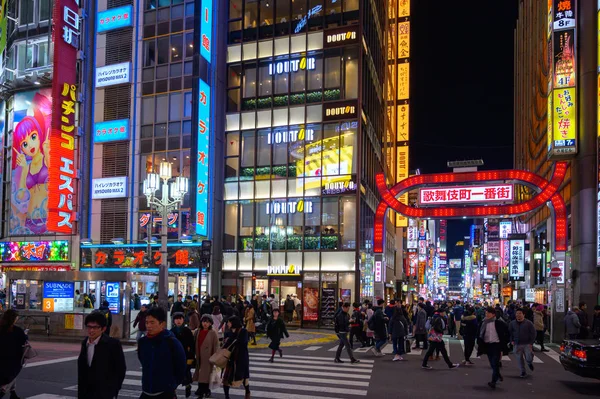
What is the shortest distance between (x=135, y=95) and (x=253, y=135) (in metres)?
8.35

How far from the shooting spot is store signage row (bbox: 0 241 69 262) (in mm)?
40438

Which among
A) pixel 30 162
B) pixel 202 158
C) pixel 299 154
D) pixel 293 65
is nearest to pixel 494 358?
pixel 299 154

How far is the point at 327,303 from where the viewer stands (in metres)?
35.9

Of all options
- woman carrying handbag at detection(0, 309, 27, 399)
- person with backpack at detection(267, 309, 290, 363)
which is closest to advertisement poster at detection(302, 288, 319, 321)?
person with backpack at detection(267, 309, 290, 363)

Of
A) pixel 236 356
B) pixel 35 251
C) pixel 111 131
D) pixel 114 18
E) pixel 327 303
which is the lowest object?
pixel 327 303

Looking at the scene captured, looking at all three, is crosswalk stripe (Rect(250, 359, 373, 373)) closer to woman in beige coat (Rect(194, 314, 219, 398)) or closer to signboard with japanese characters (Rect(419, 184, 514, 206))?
woman in beige coat (Rect(194, 314, 219, 398))

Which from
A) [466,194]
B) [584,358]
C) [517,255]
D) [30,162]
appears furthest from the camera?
[517,255]

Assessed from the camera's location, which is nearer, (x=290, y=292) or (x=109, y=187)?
(x=290, y=292)

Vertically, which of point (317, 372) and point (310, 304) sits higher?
point (317, 372)

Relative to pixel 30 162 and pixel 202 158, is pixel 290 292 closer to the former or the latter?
pixel 202 158

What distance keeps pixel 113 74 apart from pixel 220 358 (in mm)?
33956

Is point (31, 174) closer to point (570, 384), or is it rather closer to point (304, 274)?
point (304, 274)

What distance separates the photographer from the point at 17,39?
4441 centimetres

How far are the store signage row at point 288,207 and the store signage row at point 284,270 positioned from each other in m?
3.44
